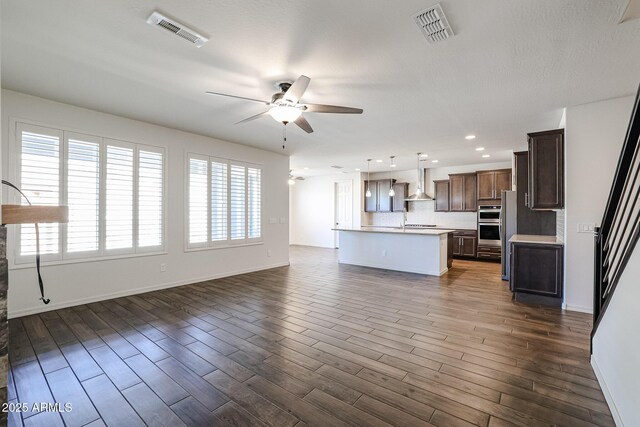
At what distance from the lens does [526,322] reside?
350 cm

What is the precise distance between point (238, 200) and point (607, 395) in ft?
18.5

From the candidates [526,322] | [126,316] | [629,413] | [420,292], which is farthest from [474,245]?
[126,316]

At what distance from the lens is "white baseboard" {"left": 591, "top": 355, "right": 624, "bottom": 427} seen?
1.84 metres

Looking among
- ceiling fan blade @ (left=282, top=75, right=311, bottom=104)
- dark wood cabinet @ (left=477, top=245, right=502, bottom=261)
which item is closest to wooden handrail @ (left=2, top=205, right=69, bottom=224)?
ceiling fan blade @ (left=282, top=75, right=311, bottom=104)

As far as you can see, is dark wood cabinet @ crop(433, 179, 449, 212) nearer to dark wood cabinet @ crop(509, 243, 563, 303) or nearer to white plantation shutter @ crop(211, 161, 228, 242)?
dark wood cabinet @ crop(509, 243, 563, 303)

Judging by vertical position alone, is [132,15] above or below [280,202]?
above

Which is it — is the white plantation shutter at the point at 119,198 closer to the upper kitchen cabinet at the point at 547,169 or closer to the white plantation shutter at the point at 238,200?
the white plantation shutter at the point at 238,200

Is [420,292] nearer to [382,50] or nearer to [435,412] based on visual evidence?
[435,412]

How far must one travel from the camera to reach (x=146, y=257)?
15.5 feet

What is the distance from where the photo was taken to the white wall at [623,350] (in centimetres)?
168

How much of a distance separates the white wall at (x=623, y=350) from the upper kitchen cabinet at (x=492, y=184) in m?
5.91

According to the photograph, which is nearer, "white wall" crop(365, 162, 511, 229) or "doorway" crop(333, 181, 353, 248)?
"white wall" crop(365, 162, 511, 229)

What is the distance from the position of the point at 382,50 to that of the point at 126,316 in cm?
410

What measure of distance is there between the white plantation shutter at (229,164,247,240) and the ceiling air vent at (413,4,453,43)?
4477 mm
